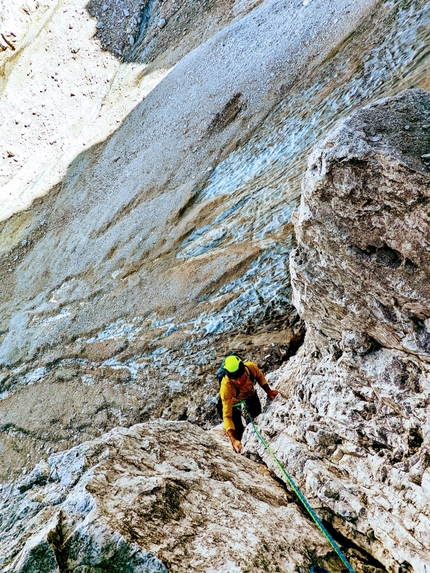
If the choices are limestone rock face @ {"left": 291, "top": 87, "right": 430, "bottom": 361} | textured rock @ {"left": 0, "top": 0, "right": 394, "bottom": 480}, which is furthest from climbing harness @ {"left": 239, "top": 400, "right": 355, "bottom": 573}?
textured rock @ {"left": 0, "top": 0, "right": 394, "bottom": 480}

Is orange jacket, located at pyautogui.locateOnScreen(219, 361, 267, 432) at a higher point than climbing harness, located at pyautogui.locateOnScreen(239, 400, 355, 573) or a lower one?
lower

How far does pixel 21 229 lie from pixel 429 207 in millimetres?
19779

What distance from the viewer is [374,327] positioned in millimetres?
4875

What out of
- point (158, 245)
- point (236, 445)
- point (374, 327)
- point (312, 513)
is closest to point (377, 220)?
point (374, 327)

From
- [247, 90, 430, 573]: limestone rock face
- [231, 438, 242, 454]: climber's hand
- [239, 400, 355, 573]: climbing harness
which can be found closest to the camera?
[239, 400, 355, 573]: climbing harness

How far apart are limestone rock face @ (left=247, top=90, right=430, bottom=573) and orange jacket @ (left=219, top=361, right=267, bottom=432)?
1.36 meters

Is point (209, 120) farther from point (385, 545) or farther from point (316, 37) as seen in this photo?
point (385, 545)

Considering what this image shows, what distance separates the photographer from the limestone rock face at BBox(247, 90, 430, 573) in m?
3.93

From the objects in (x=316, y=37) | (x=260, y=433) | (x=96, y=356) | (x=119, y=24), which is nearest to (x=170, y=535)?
(x=260, y=433)

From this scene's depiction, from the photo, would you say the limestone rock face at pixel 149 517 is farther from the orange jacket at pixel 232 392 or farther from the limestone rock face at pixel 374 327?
the orange jacket at pixel 232 392

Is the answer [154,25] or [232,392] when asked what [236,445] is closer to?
[232,392]

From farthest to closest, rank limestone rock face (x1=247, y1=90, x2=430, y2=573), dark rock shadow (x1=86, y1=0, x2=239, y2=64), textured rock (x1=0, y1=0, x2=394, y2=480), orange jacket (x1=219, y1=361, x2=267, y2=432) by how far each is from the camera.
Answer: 1. dark rock shadow (x1=86, y1=0, x2=239, y2=64)
2. textured rock (x1=0, y1=0, x2=394, y2=480)
3. orange jacket (x1=219, y1=361, x2=267, y2=432)
4. limestone rock face (x1=247, y1=90, x2=430, y2=573)

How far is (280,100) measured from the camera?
1468 centimetres

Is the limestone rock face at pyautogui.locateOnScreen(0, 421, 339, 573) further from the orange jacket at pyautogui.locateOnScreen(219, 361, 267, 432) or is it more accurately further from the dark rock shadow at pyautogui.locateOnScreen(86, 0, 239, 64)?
the dark rock shadow at pyautogui.locateOnScreen(86, 0, 239, 64)
